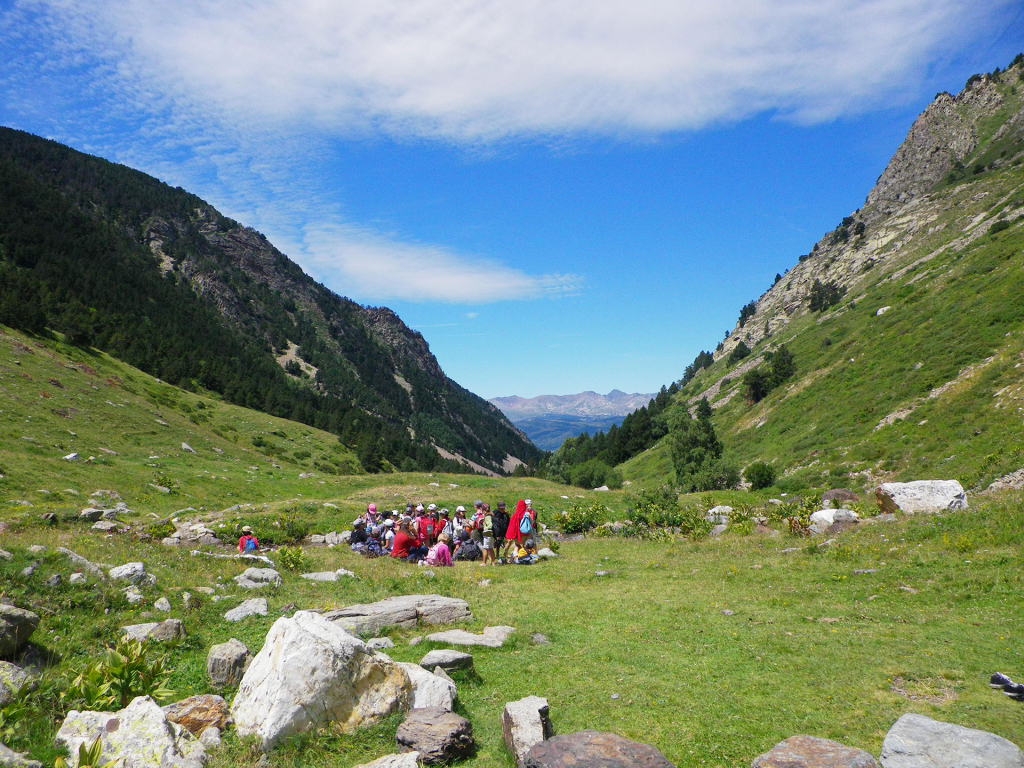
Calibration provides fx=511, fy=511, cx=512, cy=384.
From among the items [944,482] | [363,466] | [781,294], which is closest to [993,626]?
[944,482]

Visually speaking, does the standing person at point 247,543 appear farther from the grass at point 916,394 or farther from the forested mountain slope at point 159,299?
the forested mountain slope at point 159,299

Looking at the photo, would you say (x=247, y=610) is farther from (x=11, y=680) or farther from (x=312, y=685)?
(x=312, y=685)

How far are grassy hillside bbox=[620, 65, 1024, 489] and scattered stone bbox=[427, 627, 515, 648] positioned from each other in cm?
2384

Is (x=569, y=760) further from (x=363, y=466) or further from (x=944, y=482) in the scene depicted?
(x=363, y=466)

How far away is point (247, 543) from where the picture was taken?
21.0 metres

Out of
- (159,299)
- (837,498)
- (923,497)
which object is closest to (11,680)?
(923,497)

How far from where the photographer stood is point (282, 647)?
7441 mm

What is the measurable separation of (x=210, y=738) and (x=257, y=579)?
8.70 meters

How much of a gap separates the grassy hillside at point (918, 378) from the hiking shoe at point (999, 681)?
19.8 m

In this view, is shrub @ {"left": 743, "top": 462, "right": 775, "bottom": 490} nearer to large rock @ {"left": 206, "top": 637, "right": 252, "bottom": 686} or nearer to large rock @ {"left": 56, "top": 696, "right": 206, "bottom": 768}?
large rock @ {"left": 206, "top": 637, "right": 252, "bottom": 686}

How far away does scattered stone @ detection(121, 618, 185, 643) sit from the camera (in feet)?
31.2

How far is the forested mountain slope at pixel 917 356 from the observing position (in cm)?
3531

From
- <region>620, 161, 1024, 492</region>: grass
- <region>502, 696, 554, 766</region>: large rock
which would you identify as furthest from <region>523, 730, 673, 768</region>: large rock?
<region>620, 161, 1024, 492</region>: grass

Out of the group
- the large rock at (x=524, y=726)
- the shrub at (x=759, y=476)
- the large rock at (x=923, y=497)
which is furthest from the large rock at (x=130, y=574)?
the shrub at (x=759, y=476)
